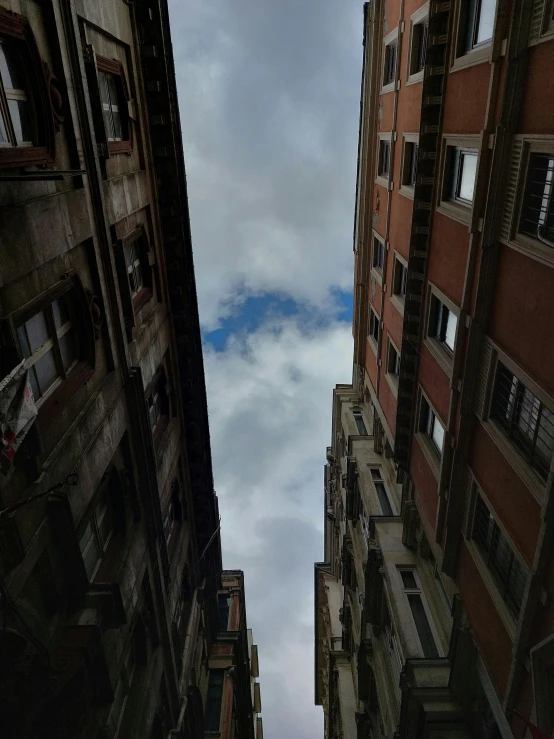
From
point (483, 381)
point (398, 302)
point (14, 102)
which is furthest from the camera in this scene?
point (398, 302)

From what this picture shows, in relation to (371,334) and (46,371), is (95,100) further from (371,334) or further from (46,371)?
(371,334)

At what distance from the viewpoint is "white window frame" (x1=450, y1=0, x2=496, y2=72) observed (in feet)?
40.8

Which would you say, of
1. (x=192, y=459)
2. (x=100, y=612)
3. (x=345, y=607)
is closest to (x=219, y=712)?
(x=345, y=607)

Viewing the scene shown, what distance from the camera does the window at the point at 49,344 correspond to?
1062cm

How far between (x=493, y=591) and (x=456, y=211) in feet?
36.2

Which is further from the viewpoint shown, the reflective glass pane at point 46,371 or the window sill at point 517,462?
the reflective glass pane at point 46,371

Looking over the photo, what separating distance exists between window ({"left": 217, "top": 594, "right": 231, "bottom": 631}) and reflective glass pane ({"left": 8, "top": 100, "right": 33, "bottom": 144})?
3514cm

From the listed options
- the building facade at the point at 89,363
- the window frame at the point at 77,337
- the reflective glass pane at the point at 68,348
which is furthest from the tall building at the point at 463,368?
the reflective glass pane at the point at 68,348

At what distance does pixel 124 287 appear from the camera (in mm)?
15742

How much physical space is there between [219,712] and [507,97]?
110 feet

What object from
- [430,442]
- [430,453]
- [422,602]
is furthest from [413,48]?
[422,602]

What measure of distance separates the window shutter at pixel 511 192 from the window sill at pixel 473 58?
9.68 ft

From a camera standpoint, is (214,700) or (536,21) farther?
(214,700)

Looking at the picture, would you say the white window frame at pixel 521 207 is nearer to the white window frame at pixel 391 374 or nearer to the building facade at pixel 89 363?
the building facade at pixel 89 363
